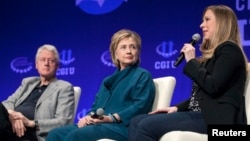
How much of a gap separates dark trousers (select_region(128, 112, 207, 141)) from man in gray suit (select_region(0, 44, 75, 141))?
0.75 metres

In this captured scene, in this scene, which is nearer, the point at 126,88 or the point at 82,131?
the point at 82,131

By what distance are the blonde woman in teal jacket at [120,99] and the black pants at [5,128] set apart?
0.87ft

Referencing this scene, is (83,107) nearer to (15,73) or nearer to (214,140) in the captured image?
(15,73)

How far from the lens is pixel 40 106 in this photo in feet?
9.78

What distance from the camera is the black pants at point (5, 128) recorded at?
267cm

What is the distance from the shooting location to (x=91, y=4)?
4270mm

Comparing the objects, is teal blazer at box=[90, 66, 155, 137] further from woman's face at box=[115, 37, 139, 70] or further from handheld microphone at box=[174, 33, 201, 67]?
handheld microphone at box=[174, 33, 201, 67]

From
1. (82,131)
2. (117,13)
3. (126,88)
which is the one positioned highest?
(117,13)

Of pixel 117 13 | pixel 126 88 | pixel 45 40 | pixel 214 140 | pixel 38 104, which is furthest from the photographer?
pixel 45 40

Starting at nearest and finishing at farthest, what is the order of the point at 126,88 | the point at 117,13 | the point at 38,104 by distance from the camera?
the point at 126,88 → the point at 38,104 → the point at 117,13

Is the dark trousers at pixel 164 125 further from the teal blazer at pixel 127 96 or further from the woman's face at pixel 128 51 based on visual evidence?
the woman's face at pixel 128 51

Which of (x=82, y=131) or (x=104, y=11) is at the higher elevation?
(x=104, y=11)

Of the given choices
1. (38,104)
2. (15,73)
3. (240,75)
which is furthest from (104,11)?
(240,75)

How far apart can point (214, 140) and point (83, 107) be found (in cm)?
257
